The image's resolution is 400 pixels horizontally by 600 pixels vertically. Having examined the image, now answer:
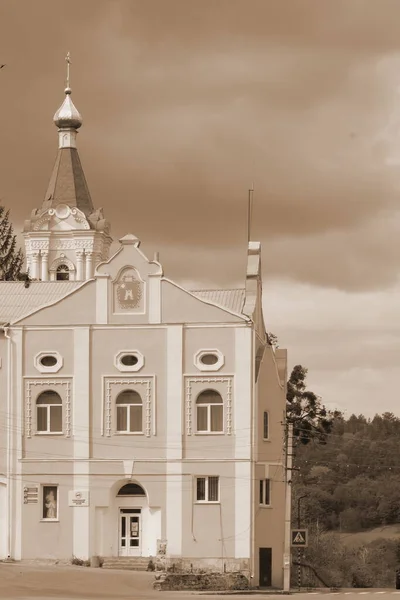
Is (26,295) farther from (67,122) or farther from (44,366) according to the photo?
(67,122)

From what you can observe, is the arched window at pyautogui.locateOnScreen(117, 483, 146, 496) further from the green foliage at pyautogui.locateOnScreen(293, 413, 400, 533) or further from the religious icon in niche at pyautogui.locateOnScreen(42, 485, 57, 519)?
the green foliage at pyautogui.locateOnScreen(293, 413, 400, 533)

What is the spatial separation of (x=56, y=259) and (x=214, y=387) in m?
31.7

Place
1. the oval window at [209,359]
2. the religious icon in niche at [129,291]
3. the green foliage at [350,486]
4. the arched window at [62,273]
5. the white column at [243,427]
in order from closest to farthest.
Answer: the white column at [243,427] → the oval window at [209,359] → the religious icon in niche at [129,291] → the arched window at [62,273] → the green foliage at [350,486]

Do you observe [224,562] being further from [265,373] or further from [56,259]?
[56,259]

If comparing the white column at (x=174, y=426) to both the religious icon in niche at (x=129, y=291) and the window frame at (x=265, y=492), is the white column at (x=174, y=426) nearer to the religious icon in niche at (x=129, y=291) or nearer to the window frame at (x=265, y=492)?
the religious icon in niche at (x=129, y=291)

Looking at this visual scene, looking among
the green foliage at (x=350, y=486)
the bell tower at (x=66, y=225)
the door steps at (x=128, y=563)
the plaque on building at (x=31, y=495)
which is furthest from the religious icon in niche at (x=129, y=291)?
the green foliage at (x=350, y=486)

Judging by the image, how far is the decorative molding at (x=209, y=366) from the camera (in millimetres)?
68375

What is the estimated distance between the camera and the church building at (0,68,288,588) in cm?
6800

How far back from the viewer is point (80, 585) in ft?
199

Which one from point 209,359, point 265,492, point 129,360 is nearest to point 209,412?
point 209,359

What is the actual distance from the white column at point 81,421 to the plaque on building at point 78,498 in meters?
0.14

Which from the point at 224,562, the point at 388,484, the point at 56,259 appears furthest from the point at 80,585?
the point at 388,484

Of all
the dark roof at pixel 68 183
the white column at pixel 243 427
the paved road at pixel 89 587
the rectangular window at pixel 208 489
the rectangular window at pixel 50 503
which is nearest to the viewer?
the paved road at pixel 89 587

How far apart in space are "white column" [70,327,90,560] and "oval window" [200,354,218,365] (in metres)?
5.19
